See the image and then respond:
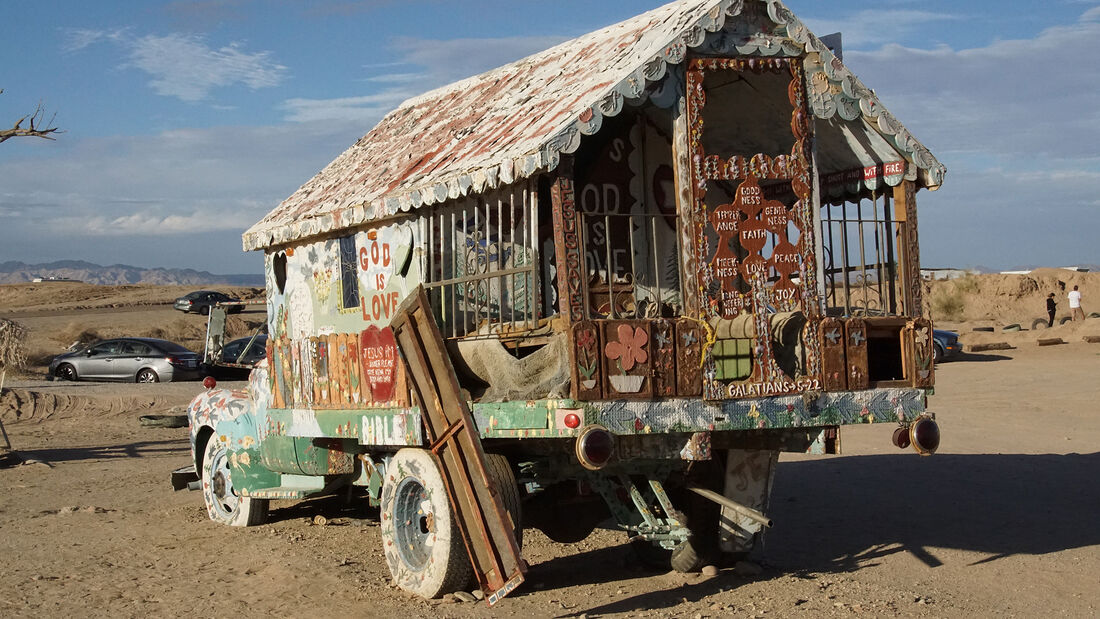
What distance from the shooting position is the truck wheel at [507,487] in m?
6.95

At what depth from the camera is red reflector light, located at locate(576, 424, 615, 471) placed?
6371 millimetres

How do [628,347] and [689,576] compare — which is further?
[689,576]

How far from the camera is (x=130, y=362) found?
1158 inches

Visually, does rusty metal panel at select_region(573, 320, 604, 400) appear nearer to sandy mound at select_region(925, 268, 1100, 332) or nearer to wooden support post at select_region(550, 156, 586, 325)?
wooden support post at select_region(550, 156, 586, 325)

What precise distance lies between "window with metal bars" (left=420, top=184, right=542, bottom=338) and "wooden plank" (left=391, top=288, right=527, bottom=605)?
0.37 metres

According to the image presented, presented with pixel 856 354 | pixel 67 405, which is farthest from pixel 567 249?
pixel 67 405

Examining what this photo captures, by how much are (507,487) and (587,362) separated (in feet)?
3.34

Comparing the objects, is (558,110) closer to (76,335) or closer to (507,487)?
(507,487)

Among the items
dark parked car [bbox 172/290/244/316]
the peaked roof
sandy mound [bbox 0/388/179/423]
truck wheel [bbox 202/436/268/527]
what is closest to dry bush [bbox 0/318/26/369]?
sandy mound [bbox 0/388/179/423]

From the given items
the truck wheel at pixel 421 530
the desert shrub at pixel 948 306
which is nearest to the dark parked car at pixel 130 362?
the truck wheel at pixel 421 530

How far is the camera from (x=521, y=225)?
8.36m

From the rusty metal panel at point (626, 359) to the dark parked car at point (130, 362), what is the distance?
23.9 metres

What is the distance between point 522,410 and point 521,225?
6.57 ft

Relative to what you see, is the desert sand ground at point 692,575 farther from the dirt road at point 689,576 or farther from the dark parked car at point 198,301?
the dark parked car at point 198,301
